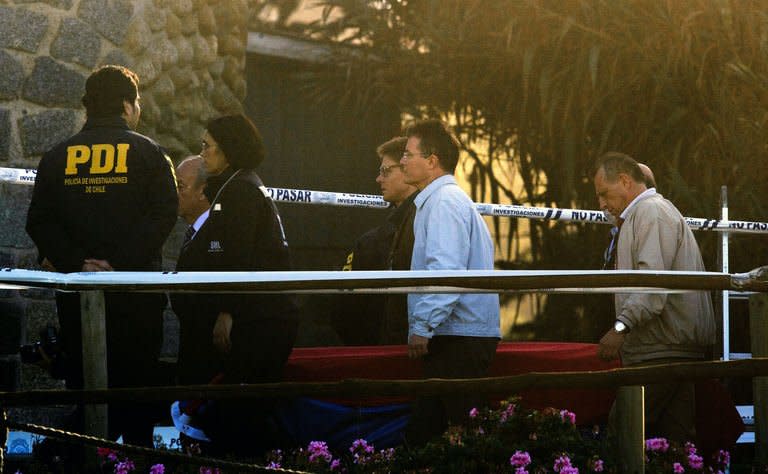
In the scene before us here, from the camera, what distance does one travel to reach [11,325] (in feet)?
15.0

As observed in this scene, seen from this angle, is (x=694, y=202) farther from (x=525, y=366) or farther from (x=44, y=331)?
(x=44, y=331)

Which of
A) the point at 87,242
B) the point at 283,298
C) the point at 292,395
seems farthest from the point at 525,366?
the point at 292,395

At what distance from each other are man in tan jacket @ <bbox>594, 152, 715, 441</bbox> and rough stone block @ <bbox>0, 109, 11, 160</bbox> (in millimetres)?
2521

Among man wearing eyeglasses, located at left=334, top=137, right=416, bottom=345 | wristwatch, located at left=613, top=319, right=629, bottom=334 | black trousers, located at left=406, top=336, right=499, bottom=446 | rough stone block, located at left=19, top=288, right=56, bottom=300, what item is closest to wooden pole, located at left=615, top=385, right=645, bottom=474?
black trousers, located at left=406, top=336, right=499, bottom=446

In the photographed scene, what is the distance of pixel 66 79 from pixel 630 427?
11.9 ft

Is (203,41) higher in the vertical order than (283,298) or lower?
higher

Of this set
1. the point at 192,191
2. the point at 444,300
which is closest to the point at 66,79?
the point at 192,191

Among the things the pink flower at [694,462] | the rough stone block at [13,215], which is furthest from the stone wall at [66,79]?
the pink flower at [694,462]

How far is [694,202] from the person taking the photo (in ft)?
26.1

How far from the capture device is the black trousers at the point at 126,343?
4.20 metres

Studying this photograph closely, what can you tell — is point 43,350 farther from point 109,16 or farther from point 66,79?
point 109,16

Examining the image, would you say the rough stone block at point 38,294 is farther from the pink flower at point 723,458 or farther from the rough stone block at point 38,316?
the pink flower at point 723,458

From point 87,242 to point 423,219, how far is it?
119 cm

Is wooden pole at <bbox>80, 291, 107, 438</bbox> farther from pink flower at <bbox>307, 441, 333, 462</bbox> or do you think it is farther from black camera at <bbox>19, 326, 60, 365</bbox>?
black camera at <bbox>19, 326, 60, 365</bbox>
